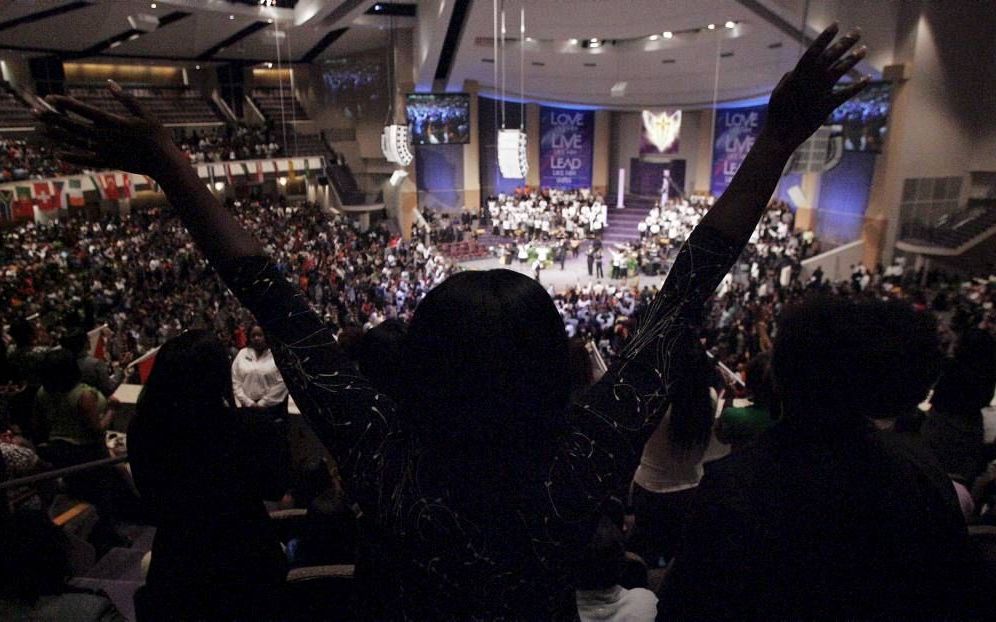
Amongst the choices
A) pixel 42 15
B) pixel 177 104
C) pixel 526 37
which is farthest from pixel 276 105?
pixel 526 37

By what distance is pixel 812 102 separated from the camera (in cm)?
77

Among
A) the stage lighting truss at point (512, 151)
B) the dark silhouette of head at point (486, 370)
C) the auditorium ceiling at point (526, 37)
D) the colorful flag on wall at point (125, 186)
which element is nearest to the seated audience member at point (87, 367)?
the dark silhouette of head at point (486, 370)

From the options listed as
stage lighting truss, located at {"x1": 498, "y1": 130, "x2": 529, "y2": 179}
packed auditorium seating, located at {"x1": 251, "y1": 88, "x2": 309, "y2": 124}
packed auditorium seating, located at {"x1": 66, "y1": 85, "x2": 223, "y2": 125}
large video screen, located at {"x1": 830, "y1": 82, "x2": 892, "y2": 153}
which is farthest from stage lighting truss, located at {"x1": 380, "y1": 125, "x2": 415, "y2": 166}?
packed auditorium seating, located at {"x1": 251, "y1": 88, "x2": 309, "y2": 124}

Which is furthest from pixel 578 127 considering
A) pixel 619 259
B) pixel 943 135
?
pixel 943 135

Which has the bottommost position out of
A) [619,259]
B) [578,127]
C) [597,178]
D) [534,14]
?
[619,259]

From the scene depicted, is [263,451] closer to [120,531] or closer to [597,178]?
[120,531]

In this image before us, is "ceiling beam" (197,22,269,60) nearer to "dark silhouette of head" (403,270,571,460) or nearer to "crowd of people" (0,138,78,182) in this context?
"crowd of people" (0,138,78,182)

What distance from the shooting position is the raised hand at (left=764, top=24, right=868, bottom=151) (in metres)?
0.76

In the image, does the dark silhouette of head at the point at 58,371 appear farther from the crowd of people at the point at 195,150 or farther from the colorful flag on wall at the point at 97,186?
the colorful flag on wall at the point at 97,186

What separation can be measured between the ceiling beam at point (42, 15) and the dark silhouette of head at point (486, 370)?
17973 millimetres

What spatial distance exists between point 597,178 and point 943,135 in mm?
11579

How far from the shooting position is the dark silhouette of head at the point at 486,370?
25.0 inches

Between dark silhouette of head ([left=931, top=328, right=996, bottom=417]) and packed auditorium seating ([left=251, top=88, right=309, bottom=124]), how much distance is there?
80.4 ft

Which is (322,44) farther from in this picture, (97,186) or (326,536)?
(326,536)
